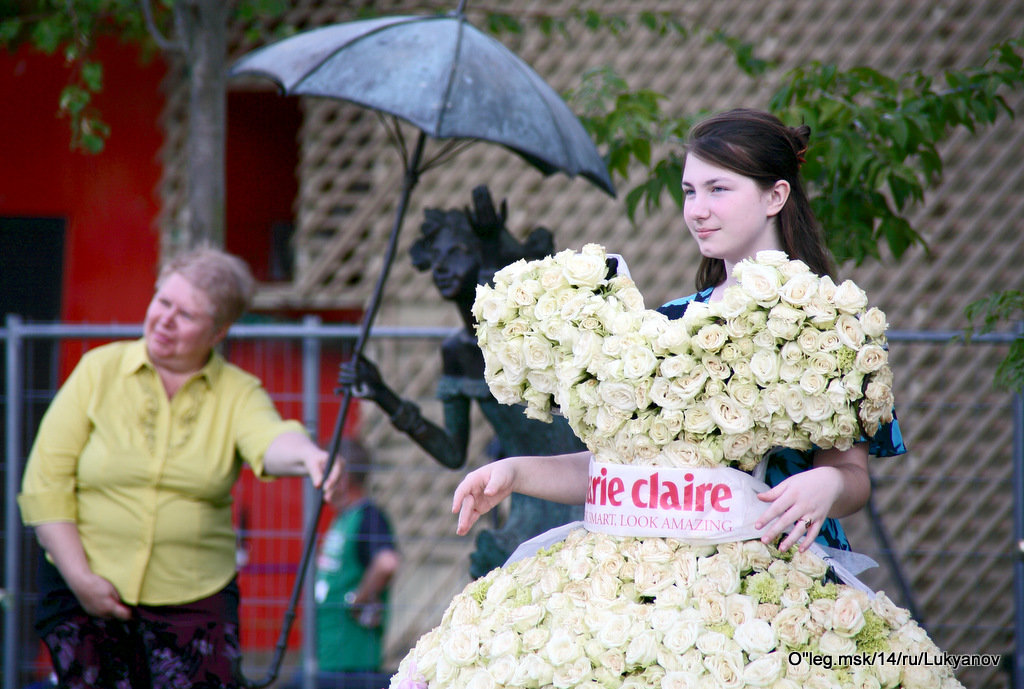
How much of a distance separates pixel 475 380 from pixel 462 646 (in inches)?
57.0

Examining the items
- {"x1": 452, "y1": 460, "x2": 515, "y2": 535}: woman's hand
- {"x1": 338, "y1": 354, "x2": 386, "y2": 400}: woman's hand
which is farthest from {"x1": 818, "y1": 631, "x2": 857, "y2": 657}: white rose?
{"x1": 338, "y1": 354, "x2": 386, "y2": 400}: woman's hand

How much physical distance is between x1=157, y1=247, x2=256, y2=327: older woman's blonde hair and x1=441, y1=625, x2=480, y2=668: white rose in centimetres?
158

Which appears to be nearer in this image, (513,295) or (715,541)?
(715,541)

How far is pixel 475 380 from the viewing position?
3127 mm

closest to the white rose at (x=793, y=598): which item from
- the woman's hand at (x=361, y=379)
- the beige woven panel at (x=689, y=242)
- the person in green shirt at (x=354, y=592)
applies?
the woman's hand at (x=361, y=379)

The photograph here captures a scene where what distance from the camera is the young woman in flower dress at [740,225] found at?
6.24ft

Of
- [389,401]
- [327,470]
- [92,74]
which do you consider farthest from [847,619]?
[92,74]

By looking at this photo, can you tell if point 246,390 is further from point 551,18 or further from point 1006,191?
point 1006,191

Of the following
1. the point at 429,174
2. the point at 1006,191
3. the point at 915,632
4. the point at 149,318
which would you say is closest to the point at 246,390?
the point at 149,318

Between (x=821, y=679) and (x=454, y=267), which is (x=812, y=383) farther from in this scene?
(x=454, y=267)

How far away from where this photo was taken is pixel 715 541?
171 cm

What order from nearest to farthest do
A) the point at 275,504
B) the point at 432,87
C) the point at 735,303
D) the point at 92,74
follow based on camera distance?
the point at 735,303 → the point at 432,87 → the point at 92,74 → the point at 275,504

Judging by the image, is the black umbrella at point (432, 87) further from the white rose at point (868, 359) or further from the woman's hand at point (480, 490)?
the white rose at point (868, 359)

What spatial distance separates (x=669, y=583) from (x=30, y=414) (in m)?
3.02
